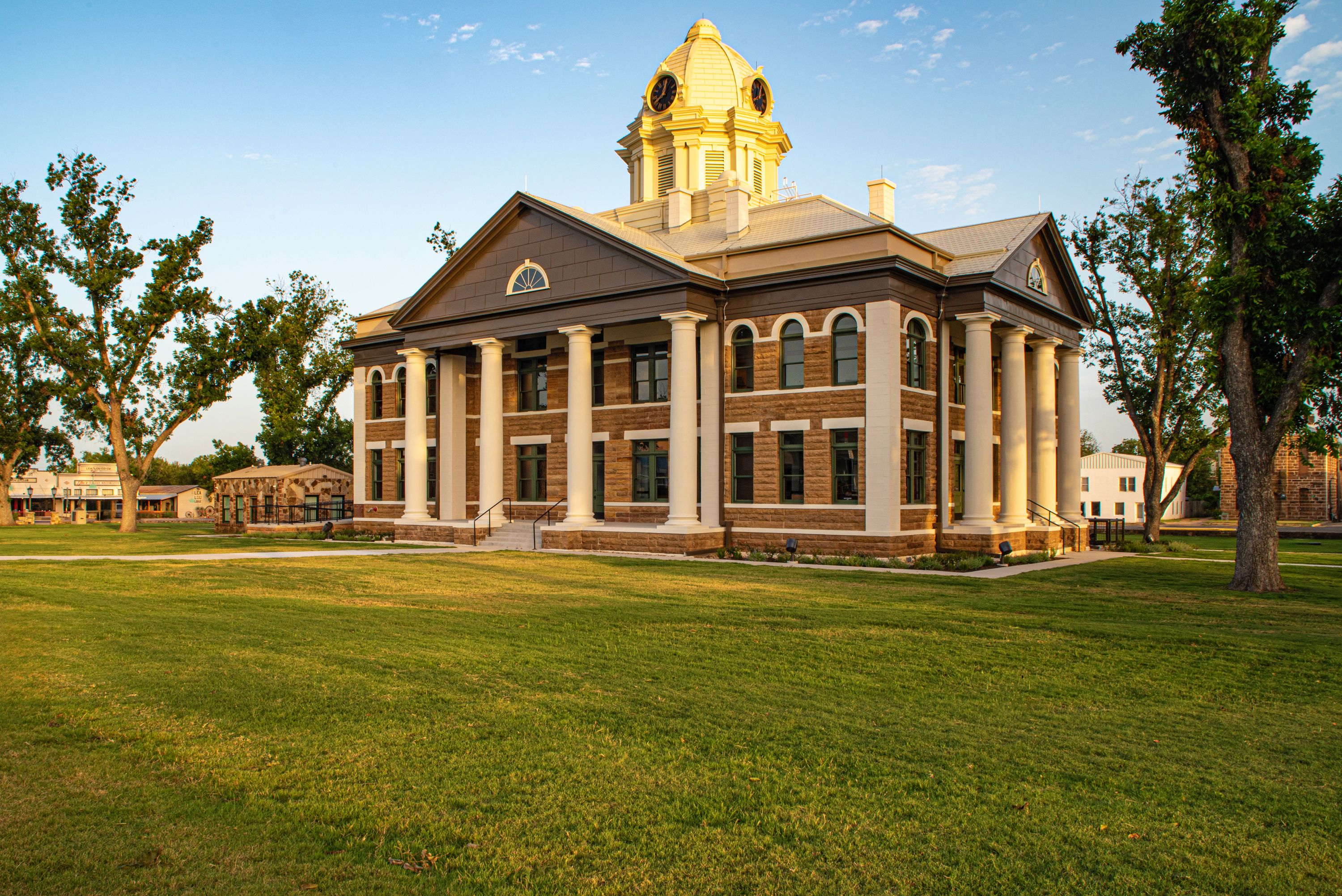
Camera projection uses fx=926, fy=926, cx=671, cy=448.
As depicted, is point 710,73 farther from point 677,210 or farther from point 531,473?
point 531,473

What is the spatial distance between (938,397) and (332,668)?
20957mm

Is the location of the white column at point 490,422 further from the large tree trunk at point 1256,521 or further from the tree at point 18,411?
the tree at point 18,411

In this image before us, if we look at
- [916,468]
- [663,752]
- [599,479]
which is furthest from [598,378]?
[663,752]

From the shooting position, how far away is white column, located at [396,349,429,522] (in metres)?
33.1

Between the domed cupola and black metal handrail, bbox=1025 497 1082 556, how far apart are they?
1594 cm

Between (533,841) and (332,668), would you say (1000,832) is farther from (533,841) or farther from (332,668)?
(332,668)

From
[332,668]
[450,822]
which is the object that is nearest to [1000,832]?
[450,822]

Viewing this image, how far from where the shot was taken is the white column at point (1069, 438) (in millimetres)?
31281

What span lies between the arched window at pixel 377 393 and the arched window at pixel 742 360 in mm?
16898

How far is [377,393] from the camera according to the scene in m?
37.8

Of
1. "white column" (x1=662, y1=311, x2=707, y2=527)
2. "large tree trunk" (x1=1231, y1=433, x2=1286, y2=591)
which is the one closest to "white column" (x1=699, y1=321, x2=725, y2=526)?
"white column" (x1=662, y1=311, x2=707, y2=527)

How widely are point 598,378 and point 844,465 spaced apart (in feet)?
31.6

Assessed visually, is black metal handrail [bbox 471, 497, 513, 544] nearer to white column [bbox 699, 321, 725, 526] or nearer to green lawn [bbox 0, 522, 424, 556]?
green lawn [bbox 0, 522, 424, 556]

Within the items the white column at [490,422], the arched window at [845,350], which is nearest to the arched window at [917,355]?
the arched window at [845,350]
